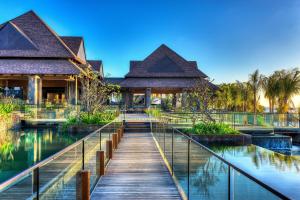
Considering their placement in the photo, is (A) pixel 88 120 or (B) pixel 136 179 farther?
(A) pixel 88 120

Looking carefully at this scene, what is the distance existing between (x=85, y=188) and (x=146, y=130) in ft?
47.6

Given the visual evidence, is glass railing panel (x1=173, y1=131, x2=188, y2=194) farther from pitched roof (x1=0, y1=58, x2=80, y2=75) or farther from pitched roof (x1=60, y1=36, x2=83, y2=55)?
pitched roof (x1=60, y1=36, x2=83, y2=55)

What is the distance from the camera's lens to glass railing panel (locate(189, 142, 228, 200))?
354 cm

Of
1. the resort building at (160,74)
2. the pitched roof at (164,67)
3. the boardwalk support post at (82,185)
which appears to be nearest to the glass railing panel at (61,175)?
the boardwalk support post at (82,185)

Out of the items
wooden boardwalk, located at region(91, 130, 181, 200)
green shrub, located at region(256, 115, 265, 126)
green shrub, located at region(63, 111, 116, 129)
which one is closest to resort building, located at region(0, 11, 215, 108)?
green shrub, located at region(63, 111, 116, 129)

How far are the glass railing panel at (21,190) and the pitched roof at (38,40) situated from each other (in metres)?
27.3

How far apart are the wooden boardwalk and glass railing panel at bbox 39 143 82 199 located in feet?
3.26

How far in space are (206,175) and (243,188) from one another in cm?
133

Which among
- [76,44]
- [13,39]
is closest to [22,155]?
[13,39]

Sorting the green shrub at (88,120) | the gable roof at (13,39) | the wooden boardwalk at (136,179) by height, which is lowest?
the wooden boardwalk at (136,179)

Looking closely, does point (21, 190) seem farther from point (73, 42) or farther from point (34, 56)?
point (73, 42)

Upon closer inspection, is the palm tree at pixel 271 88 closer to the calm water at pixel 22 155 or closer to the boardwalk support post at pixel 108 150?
the calm water at pixel 22 155

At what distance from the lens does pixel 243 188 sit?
2979 mm

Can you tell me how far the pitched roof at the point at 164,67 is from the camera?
3641 cm
